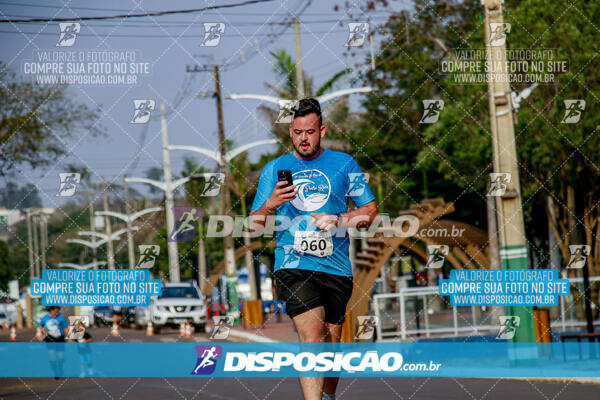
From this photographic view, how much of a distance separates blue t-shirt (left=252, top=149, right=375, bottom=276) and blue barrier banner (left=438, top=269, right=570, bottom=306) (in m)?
8.64

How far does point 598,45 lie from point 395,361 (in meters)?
15.7

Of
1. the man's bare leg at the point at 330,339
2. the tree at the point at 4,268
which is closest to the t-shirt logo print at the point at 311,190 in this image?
the man's bare leg at the point at 330,339

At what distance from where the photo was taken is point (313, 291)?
645 centimetres

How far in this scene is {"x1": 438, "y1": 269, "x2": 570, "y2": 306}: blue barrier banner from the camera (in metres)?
15.1

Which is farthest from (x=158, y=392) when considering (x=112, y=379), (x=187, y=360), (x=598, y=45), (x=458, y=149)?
(x=458, y=149)

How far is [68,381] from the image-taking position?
53.3 ft

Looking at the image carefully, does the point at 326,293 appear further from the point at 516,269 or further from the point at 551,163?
the point at 551,163

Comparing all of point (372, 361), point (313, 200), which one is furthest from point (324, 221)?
point (372, 361)

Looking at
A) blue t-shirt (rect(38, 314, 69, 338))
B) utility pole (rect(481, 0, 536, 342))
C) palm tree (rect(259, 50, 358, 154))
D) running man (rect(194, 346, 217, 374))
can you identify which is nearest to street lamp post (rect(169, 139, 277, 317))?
palm tree (rect(259, 50, 358, 154))

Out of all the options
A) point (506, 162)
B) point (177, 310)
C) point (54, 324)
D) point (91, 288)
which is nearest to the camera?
point (91, 288)

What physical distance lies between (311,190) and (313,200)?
7 cm

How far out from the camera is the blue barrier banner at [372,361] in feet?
28.2

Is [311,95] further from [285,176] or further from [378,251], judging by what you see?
[285,176]

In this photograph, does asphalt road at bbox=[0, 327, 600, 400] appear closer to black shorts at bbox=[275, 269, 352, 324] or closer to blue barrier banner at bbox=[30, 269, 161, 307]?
blue barrier banner at bbox=[30, 269, 161, 307]
